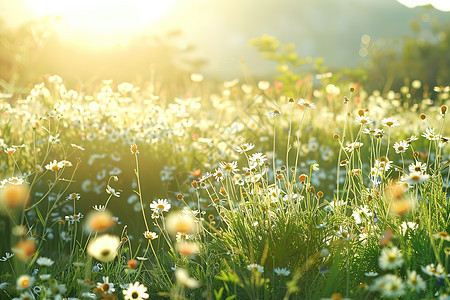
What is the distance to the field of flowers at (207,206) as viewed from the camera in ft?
7.48

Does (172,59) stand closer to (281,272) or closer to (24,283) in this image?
(281,272)

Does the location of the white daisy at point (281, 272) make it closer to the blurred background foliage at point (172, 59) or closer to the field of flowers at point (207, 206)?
the field of flowers at point (207, 206)

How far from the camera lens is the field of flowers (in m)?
2.28

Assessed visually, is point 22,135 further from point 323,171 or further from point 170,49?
point 170,49

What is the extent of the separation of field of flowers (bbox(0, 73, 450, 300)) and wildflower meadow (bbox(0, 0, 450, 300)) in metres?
0.01

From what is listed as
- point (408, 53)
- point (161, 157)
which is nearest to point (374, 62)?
point (408, 53)

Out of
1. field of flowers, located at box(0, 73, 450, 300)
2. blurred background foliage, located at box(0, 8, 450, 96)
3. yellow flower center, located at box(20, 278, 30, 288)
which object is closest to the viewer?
yellow flower center, located at box(20, 278, 30, 288)

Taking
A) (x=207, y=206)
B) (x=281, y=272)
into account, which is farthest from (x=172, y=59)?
(x=281, y=272)

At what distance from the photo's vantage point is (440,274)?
194cm

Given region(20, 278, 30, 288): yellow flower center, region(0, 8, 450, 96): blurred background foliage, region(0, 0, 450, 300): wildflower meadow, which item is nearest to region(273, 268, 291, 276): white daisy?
region(0, 0, 450, 300): wildflower meadow

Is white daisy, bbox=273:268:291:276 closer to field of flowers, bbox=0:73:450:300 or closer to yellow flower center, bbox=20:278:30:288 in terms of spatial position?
field of flowers, bbox=0:73:450:300

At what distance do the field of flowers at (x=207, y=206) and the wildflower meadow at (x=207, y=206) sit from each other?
0.01 metres

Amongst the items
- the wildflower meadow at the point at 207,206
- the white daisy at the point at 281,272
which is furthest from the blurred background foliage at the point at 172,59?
the white daisy at the point at 281,272

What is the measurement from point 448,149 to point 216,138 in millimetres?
3269
